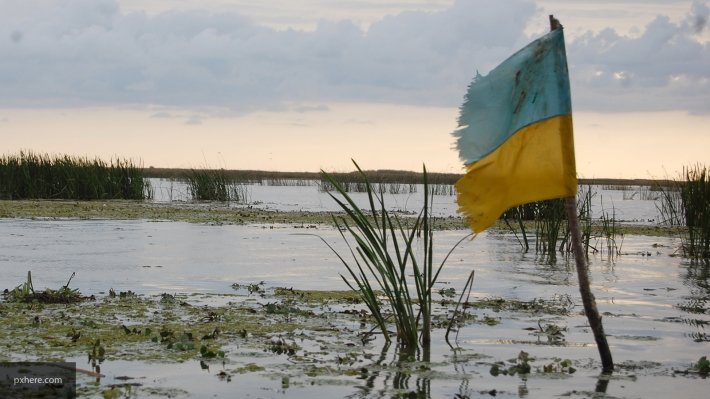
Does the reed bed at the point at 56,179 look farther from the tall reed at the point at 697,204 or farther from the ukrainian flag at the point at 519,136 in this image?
the ukrainian flag at the point at 519,136

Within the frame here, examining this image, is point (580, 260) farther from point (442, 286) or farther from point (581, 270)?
point (442, 286)

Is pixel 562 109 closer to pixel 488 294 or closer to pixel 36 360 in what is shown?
pixel 36 360

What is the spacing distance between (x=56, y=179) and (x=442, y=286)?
22.8m

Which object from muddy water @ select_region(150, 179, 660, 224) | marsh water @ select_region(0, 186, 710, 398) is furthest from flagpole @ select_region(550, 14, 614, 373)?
muddy water @ select_region(150, 179, 660, 224)

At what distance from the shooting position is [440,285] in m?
11.3

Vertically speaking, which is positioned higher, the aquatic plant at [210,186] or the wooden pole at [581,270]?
the aquatic plant at [210,186]

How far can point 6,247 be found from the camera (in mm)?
14953

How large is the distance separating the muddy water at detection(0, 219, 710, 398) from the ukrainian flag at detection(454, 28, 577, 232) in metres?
1.23

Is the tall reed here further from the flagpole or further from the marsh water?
the flagpole

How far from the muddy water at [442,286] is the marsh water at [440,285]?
18 millimetres

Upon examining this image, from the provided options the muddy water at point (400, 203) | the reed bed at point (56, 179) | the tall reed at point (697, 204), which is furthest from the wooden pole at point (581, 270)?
the reed bed at point (56, 179)

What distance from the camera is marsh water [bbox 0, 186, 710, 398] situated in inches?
230

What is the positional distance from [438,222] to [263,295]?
14.5 metres

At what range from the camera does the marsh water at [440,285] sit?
585 cm
